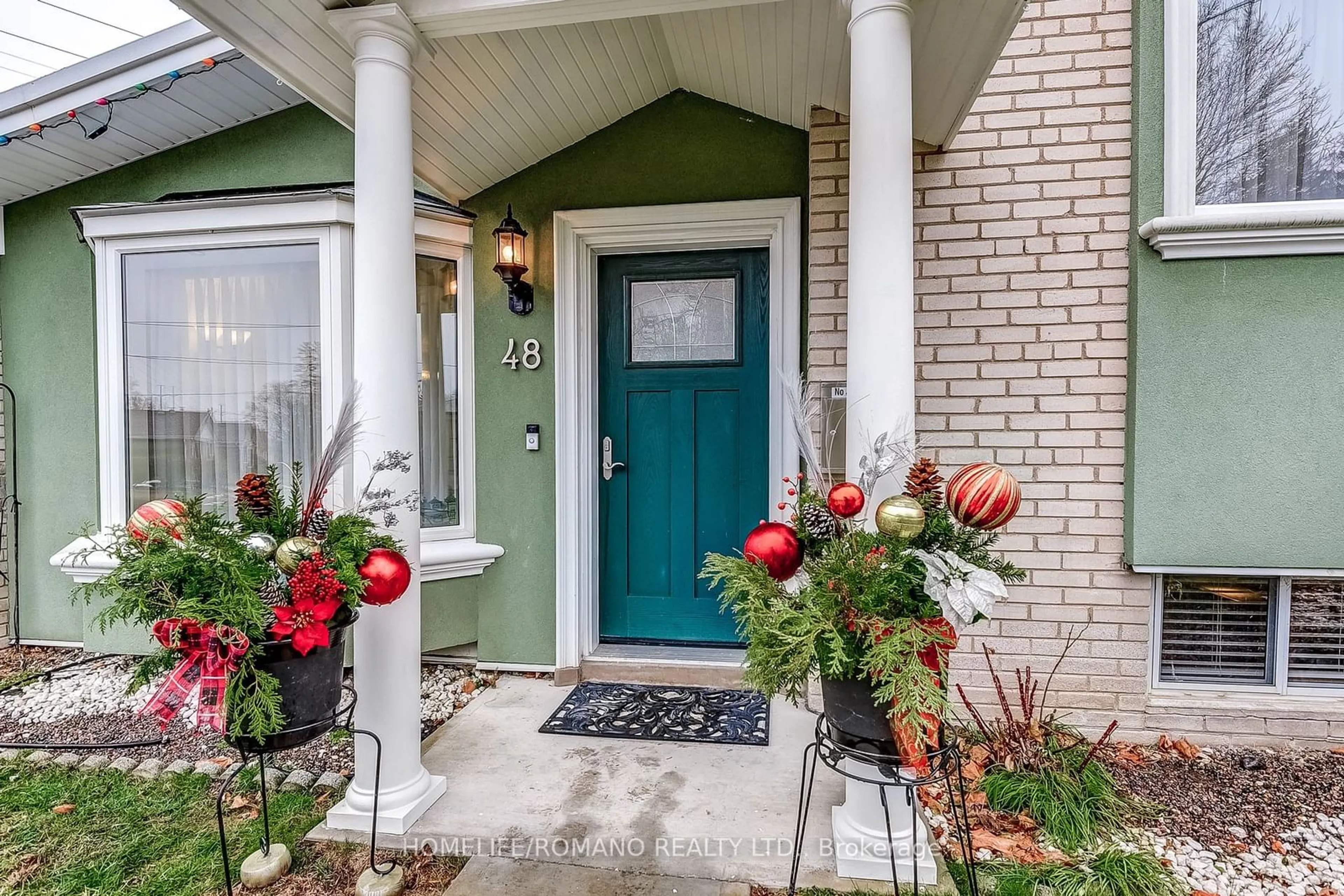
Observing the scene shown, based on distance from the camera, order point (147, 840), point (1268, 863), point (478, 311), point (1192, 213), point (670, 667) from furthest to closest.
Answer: point (478, 311), point (670, 667), point (1192, 213), point (147, 840), point (1268, 863)

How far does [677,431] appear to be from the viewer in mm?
3150

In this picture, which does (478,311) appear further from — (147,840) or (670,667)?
(147,840)

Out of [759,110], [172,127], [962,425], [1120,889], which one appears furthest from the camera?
[172,127]

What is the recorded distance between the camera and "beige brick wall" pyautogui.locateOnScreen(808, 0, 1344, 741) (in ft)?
7.98

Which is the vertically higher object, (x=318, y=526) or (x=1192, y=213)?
(x=1192, y=213)

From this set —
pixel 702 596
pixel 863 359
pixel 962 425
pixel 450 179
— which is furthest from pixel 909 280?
pixel 450 179

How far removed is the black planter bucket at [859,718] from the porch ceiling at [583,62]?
181 cm

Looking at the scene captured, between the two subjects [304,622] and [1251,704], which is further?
[1251,704]

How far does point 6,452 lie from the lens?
3.49 metres

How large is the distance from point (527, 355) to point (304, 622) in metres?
1.82

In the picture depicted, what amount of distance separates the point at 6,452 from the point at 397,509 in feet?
10.6

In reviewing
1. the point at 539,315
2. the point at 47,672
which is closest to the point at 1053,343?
the point at 539,315

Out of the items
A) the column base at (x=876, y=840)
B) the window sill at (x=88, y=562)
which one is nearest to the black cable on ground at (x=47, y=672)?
the window sill at (x=88, y=562)

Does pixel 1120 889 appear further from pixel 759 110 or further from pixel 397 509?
pixel 759 110
